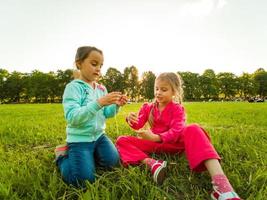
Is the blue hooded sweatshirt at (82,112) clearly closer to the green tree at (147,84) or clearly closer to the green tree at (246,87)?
the green tree at (147,84)

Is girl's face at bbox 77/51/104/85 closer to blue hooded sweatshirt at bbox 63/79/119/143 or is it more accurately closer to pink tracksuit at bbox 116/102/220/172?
blue hooded sweatshirt at bbox 63/79/119/143

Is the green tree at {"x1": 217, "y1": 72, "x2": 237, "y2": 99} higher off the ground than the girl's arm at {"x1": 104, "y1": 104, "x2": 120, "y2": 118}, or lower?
higher

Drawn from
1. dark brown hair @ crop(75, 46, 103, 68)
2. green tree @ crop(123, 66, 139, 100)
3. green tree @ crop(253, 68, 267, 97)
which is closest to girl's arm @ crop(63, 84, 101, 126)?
dark brown hair @ crop(75, 46, 103, 68)

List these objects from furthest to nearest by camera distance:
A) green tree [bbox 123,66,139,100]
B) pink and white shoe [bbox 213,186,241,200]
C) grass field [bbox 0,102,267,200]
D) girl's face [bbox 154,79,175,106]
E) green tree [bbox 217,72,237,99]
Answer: green tree [bbox 217,72,237,99] → green tree [bbox 123,66,139,100] → girl's face [bbox 154,79,175,106] → grass field [bbox 0,102,267,200] → pink and white shoe [bbox 213,186,241,200]

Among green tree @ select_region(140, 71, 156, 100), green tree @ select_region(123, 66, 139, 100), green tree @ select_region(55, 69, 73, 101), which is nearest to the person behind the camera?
green tree @ select_region(123, 66, 139, 100)

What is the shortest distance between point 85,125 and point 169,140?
1.06 metres

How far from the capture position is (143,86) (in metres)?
83.9

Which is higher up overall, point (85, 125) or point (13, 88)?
point (13, 88)

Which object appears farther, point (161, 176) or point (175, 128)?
point (175, 128)

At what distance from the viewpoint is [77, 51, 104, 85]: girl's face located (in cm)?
352

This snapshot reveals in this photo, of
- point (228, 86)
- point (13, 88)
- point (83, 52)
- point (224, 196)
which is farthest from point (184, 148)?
point (228, 86)

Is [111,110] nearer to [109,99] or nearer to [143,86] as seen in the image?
[109,99]

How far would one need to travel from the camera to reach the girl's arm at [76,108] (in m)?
3.11

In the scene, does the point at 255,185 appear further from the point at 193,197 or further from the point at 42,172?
the point at 42,172
